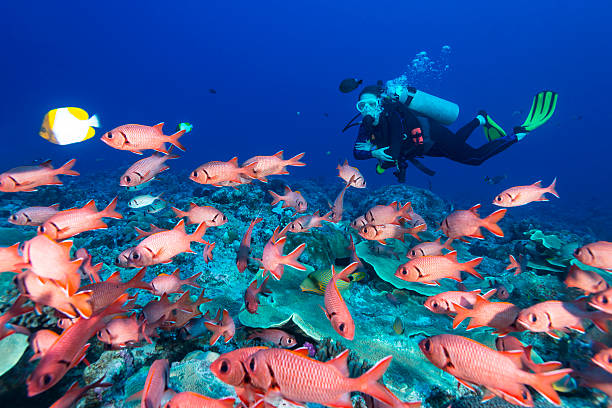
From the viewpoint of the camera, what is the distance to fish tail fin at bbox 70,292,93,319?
1.97 m

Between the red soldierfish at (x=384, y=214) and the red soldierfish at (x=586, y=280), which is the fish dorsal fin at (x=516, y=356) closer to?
the red soldierfish at (x=586, y=280)

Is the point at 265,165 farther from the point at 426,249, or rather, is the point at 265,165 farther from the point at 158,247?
the point at 426,249

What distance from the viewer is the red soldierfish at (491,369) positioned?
1.79 metres

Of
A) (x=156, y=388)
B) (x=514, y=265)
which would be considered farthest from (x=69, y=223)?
(x=514, y=265)

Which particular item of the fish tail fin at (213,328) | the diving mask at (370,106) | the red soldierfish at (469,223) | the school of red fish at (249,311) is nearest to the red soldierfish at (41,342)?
the school of red fish at (249,311)

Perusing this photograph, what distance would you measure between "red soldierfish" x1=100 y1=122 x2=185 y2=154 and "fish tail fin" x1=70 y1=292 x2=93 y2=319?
1.94 m

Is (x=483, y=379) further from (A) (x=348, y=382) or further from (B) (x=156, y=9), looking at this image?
(B) (x=156, y=9)

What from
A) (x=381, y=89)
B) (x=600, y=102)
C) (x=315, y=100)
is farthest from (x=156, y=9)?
(x=600, y=102)

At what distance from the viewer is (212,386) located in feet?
9.20

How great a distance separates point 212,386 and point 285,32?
160092 mm

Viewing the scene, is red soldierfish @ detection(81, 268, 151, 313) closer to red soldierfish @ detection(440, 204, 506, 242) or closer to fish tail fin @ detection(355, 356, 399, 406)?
fish tail fin @ detection(355, 356, 399, 406)

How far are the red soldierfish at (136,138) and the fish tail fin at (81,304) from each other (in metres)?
1.94

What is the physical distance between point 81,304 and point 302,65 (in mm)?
149757

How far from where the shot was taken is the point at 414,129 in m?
7.49
